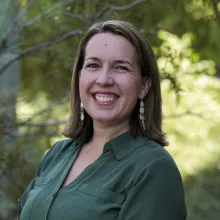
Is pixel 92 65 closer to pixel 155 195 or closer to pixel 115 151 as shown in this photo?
pixel 115 151

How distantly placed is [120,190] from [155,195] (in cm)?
15

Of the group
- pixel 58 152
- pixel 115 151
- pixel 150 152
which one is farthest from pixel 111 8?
pixel 150 152

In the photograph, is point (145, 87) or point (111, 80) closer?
point (111, 80)

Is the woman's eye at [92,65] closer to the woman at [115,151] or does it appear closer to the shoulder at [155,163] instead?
the woman at [115,151]

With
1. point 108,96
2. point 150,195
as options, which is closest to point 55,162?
point 108,96

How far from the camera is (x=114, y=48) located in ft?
8.15

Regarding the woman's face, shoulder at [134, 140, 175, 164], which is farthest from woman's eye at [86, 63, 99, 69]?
shoulder at [134, 140, 175, 164]

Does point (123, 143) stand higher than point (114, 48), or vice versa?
point (114, 48)

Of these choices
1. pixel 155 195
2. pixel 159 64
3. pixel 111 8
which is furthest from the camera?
pixel 159 64

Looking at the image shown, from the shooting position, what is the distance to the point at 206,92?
15.4 ft

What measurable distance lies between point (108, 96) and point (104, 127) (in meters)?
0.18

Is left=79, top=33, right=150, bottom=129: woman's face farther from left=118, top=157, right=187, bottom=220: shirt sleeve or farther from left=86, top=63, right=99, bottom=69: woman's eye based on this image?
left=118, top=157, right=187, bottom=220: shirt sleeve

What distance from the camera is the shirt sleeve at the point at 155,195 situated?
86.9 inches

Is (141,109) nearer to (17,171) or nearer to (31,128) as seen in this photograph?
(17,171)
